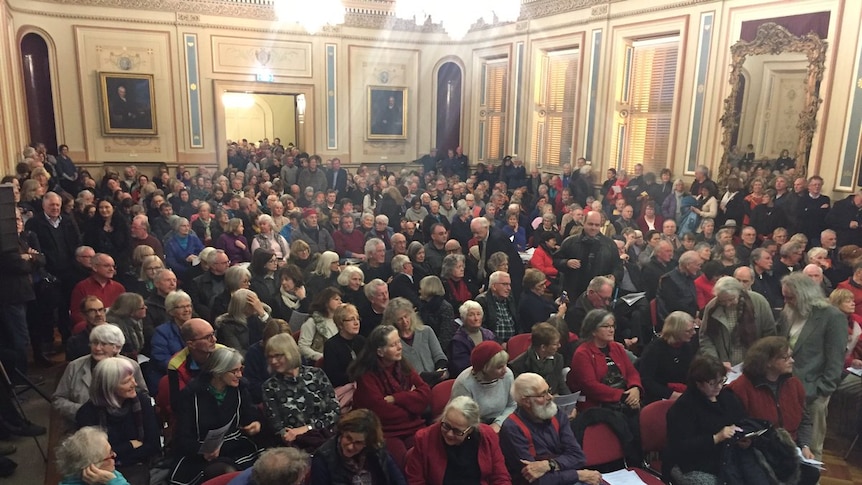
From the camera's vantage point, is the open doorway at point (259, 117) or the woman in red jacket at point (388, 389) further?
the open doorway at point (259, 117)

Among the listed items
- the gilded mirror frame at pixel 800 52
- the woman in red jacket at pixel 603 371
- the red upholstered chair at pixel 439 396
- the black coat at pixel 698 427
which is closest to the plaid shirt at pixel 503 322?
the woman in red jacket at pixel 603 371

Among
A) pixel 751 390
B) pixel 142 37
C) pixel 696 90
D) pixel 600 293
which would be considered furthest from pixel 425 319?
pixel 142 37

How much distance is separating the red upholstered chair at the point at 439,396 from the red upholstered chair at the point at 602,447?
2.79 ft

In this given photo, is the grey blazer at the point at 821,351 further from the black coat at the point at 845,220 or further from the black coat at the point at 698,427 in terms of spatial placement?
the black coat at the point at 845,220

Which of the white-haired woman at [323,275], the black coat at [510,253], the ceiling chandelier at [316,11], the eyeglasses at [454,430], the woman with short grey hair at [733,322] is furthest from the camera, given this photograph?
the ceiling chandelier at [316,11]

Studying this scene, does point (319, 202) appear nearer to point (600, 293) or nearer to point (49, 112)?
point (600, 293)

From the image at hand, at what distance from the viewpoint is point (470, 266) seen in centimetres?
614

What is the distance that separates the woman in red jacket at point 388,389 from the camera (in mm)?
3449

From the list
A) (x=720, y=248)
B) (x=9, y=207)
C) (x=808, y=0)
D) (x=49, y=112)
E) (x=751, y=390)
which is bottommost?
(x=751, y=390)

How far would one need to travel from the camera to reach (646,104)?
35.6 feet

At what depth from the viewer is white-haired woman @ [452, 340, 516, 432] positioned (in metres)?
3.38

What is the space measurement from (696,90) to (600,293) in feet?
21.9

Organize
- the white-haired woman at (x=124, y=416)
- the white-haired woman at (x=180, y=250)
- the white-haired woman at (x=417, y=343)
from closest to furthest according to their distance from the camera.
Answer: the white-haired woman at (x=124, y=416) < the white-haired woman at (x=417, y=343) < the white-haired woman at (x=180, y=250)

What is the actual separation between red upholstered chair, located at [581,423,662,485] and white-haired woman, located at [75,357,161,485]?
2.36m
